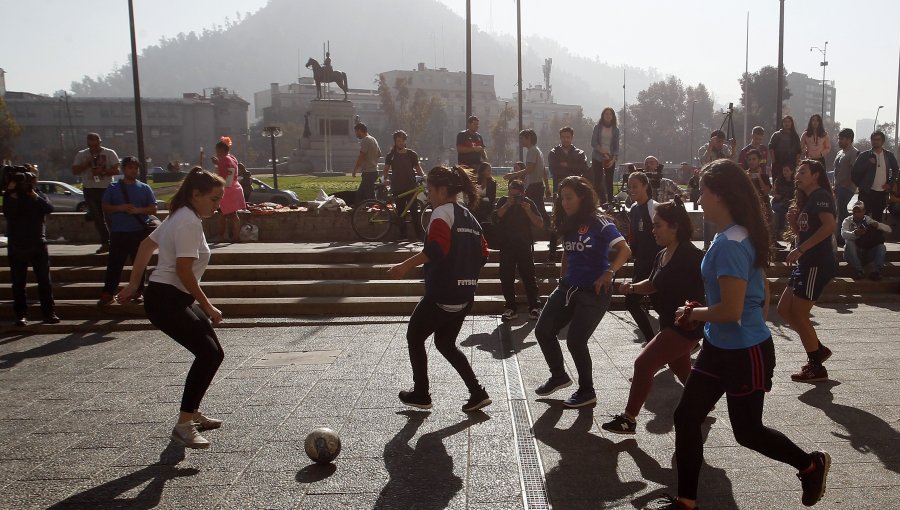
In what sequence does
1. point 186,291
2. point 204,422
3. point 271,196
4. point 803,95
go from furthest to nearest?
point 803,95 → point 271,196 → point 204,422 → point 186,291

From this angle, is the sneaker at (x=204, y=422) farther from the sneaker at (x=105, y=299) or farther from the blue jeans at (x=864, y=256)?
the blue jeans at (x=864, y=256)

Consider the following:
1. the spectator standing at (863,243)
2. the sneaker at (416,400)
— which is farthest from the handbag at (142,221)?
the spectator standing at (863,243)

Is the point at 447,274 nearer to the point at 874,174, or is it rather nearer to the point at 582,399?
the point at 582,399

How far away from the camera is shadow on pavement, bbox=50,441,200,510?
13.9 ft

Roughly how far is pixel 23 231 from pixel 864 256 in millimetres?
11736

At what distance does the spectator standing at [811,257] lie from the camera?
6465 millimetres

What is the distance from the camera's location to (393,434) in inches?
211

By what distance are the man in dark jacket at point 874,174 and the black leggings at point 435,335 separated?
10.2m

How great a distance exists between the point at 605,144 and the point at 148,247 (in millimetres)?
10421

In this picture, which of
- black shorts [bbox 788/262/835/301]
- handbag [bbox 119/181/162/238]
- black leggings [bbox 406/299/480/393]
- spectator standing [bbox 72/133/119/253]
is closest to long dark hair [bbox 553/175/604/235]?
black leggings [bbox 406/299/480/393]

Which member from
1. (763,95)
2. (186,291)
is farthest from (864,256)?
(763,95)

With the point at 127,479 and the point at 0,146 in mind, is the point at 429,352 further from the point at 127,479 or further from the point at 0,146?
the point at 0,146

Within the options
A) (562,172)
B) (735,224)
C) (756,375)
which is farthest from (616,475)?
(562,172)

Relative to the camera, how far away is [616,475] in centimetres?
455
